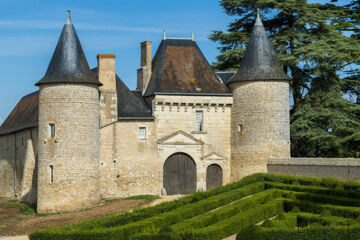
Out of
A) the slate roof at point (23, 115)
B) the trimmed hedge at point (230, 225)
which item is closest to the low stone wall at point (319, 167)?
the trimmed hedge at point (230, 225)

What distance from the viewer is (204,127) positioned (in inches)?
1029

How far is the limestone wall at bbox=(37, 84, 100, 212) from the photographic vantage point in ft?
73.5

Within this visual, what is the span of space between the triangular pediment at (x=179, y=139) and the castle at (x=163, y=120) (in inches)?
1.9

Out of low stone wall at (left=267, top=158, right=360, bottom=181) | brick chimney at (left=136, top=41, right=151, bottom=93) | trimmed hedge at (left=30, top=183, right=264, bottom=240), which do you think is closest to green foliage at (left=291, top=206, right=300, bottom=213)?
trimmed hedge at (left=30, top=183, right=264, bottom=240)

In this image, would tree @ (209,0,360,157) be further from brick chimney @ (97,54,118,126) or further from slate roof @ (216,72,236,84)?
brick chimney @ (97,54,118,126)

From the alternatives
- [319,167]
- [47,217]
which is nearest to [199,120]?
[319,167]

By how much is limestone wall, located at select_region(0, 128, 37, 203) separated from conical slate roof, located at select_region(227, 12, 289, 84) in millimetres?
10721

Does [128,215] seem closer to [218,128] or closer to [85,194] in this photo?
[85,194]

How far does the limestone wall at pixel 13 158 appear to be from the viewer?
27.1m

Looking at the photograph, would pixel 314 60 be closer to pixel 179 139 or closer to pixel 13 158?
pixel 179 139

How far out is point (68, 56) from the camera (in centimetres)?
2328

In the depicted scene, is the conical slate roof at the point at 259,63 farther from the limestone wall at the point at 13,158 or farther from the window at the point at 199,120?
the limestone wall at the point at 13,158

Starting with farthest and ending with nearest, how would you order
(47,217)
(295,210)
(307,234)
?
(47,217) → (295,210) → (307,234)

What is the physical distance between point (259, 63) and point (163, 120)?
17.6 feet
